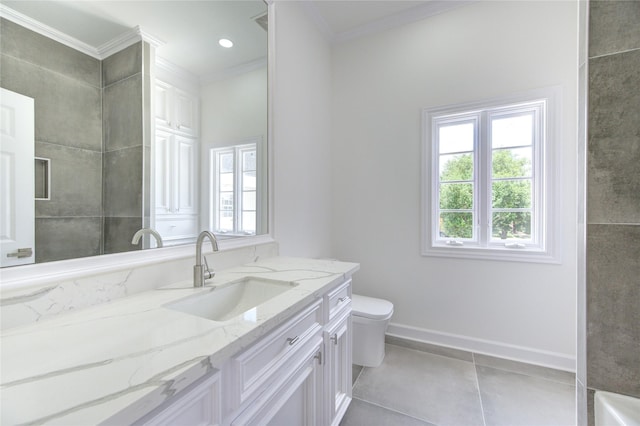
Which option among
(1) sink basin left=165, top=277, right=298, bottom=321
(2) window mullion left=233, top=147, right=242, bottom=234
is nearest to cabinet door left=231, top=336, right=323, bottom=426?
(1) sink basin left=165, top=277, right=298, bottom=321

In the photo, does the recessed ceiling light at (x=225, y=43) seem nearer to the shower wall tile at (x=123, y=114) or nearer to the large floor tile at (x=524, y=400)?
the shower wall tile at (x=123, y=114)

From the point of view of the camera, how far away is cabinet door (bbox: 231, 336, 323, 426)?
2.47 ft

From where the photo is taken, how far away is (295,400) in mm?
962

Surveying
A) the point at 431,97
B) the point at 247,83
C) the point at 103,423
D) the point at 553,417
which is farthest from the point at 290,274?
the point at 431,97

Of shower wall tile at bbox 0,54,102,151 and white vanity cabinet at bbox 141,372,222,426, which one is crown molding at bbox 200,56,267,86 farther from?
white vanity cabinet at bbox 141,372,222,426

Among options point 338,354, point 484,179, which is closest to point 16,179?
point 338,354

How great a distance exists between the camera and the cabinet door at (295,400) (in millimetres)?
753

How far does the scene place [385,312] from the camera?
1860 mm

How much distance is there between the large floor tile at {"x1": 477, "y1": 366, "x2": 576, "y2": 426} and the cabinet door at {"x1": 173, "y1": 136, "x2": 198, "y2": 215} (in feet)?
6.42

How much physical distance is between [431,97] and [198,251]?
2.18 m

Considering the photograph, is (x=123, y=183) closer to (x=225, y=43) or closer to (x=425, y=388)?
(x=225, y=43)

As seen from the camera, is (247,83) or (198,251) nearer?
(198,251)

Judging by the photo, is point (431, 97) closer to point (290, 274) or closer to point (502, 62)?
point (502, 62)

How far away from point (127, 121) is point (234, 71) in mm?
735
